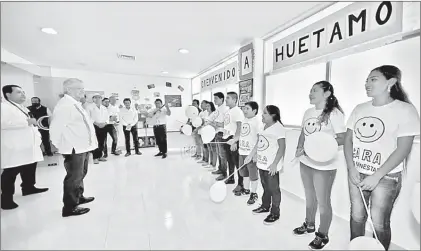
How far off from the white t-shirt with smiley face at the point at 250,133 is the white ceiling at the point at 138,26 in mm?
1313

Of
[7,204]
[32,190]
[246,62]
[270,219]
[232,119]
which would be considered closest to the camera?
[7,204]

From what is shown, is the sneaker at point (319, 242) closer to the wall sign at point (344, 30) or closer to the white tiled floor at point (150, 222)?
the white tiled floor at point (150, 222)

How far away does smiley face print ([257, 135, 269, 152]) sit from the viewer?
219cm

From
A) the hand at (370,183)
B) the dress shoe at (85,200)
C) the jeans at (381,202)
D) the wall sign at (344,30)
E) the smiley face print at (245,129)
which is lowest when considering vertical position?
the dress shoe at (85,200)

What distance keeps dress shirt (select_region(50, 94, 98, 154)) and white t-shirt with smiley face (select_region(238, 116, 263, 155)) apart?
1.75 m

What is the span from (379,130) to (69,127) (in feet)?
8.56

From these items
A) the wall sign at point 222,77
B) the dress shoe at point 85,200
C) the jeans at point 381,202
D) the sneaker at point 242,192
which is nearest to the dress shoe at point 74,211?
the dress shoe at point 85,200

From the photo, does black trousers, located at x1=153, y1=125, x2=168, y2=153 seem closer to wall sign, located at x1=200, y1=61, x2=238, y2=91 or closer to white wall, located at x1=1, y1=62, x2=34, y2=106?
wall sign, located at x1=200, y1=61, x2=238, y2=91

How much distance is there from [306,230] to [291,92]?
181 centimetres

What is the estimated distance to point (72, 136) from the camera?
7.09 feet

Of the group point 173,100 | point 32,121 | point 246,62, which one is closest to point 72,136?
point 32,121

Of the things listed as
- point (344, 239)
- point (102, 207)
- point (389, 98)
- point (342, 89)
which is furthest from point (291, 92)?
point (102, 207)

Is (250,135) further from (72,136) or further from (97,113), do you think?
(97,113)

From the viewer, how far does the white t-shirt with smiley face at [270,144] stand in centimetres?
213
